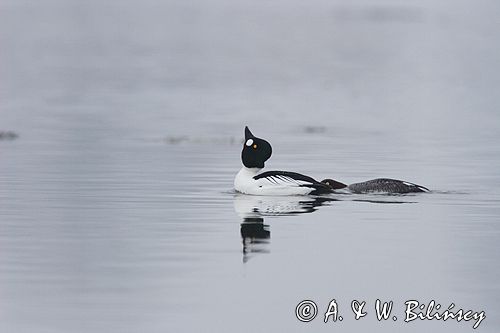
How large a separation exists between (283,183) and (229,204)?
118 cm

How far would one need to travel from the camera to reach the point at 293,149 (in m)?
34.2

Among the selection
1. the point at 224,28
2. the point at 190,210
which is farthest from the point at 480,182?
the point at 224,28

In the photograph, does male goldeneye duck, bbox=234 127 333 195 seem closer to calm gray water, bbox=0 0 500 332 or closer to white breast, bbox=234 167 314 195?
white breast, bbox=234 167 314 195

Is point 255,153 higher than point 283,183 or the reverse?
higher

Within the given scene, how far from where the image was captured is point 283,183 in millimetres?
25016

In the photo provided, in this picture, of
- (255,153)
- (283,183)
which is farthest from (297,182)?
(255,153)

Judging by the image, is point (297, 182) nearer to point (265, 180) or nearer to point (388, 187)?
point (265, 180)

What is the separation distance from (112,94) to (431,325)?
3993 cm

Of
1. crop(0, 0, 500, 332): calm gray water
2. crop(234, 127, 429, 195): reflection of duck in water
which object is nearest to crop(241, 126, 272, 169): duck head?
crop(234, 127, 429, 195): reflection of duck in water

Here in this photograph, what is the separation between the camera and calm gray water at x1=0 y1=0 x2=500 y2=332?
1662 centimetres

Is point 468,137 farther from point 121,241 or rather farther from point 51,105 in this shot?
point 121,241

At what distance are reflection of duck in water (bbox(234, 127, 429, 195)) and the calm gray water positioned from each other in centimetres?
25

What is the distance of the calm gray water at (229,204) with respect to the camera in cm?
1662

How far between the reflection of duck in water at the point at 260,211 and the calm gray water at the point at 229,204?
1.7 inches
